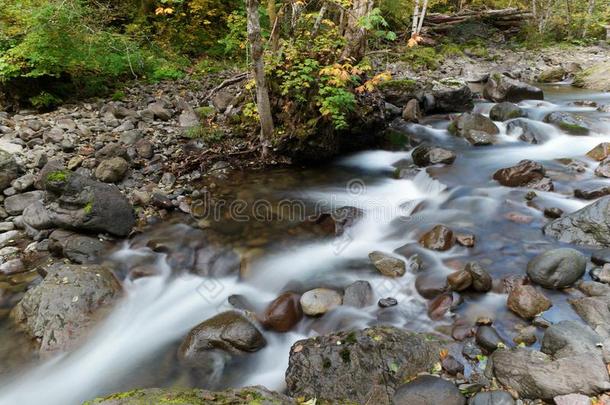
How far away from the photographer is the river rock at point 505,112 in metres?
9.67

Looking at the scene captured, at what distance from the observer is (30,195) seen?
19.9 ft

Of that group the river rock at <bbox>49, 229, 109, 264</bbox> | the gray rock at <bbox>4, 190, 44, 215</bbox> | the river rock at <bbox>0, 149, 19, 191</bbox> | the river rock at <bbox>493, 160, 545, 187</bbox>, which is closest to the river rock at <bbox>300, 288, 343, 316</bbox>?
the river rock at <bbox>49, 229, 109, 264</bbox>

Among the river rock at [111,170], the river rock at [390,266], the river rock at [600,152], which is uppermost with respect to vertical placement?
the river rock at [111,170]

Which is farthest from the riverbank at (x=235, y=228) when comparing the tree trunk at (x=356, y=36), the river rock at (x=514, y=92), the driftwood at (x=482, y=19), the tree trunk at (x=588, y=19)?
the tree trunk at (x=588, y=19)

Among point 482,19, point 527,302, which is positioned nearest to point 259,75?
point 527,302

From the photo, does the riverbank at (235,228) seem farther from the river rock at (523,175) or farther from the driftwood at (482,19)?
the driftwood at (482,19)

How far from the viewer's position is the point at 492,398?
2973mm

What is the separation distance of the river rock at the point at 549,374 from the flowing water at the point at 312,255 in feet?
1.97

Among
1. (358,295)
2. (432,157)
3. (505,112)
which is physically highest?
(505,112)

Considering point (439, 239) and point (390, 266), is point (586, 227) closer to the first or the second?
point (439, 239)

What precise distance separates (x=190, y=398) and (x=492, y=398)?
2.21 metres

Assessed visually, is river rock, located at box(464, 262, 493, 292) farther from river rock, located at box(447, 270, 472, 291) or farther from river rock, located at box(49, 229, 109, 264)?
river rock, located at box(49, 229, 109, 264)

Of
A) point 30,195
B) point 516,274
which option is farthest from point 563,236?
point 30,195

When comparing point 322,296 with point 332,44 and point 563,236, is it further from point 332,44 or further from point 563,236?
point 332,44
